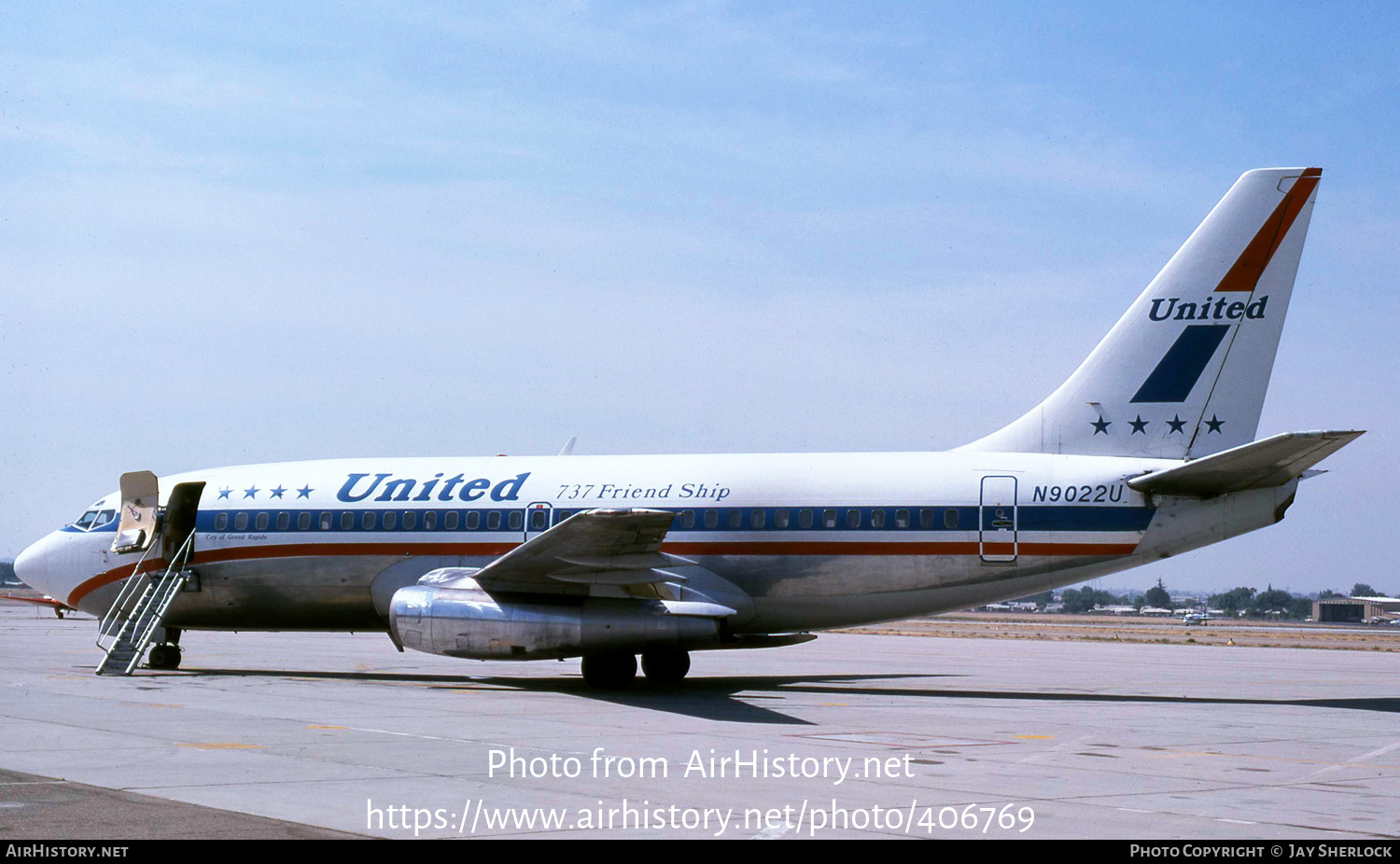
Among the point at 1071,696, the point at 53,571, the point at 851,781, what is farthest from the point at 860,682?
the point at 53,571

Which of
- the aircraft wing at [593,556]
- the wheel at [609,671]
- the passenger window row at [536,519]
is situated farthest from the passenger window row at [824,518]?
the wheel at [609,671]

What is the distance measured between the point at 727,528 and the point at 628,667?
265 centimetres

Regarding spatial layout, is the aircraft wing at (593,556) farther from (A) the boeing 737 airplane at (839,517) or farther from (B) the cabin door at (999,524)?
(B) the cabin door at (999,524)

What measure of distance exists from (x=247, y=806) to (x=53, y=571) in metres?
18.4

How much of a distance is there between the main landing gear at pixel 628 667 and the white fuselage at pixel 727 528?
112 cm

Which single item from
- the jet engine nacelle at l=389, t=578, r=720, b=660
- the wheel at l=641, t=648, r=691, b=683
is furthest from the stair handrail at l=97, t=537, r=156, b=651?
the wheel at l=641, t=648, r=691, b=683

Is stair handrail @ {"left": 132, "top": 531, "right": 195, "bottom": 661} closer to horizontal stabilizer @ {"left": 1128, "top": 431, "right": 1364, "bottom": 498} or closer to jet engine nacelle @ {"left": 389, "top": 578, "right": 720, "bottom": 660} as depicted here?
jet engine nacelle @ {"left": 389, "top": 578, "right": 720, "bottom": 660}

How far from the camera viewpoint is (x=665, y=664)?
22.3 m

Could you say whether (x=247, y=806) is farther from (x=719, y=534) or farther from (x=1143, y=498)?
(x=1143, y=498)

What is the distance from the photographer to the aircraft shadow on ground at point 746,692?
1836 centimetres

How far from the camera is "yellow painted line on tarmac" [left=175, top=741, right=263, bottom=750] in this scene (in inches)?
506

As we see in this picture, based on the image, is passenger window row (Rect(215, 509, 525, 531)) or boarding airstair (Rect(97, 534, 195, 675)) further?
boarding airstair (Rect(97, 534, 195, 675))

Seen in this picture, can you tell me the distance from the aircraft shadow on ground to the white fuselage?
3.60ft

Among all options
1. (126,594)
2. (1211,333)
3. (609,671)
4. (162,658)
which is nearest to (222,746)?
(609,671)
